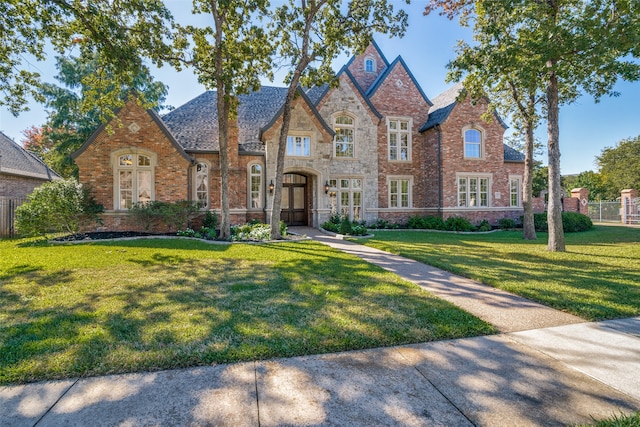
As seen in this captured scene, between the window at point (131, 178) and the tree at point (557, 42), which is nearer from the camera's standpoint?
the tree at point (557, 42)

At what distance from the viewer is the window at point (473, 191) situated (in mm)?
19094

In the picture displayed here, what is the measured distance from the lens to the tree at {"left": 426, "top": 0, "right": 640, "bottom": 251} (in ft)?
23.5

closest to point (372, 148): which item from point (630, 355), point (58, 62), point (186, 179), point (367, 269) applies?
point (186, 179)

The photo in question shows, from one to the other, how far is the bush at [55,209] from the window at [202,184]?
431cm

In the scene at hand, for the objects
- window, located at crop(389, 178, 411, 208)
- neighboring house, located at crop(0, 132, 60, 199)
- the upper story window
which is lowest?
window, located at crop(389, 178, 411, 208)

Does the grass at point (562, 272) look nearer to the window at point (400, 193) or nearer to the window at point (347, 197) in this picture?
the window at point (347, 197)

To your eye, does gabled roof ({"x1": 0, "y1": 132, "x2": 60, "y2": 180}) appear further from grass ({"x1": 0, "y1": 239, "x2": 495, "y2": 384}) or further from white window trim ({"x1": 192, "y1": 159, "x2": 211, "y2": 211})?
grass ({"x1": 0, "y1": 239, "x2": 495, "y2": 384})

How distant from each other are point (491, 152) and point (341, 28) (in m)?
13.3

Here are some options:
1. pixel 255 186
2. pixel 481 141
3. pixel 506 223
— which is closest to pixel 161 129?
pixel 255 186

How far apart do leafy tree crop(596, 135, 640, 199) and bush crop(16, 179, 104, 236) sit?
57.0 m

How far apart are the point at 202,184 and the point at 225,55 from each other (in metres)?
6.68

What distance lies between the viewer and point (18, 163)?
58.1 feet

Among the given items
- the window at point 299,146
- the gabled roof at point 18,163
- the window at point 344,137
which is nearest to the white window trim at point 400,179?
the window at point 344,137

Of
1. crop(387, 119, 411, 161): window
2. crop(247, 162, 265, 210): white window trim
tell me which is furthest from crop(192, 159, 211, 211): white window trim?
crop(387, 119, 411, 161): window
